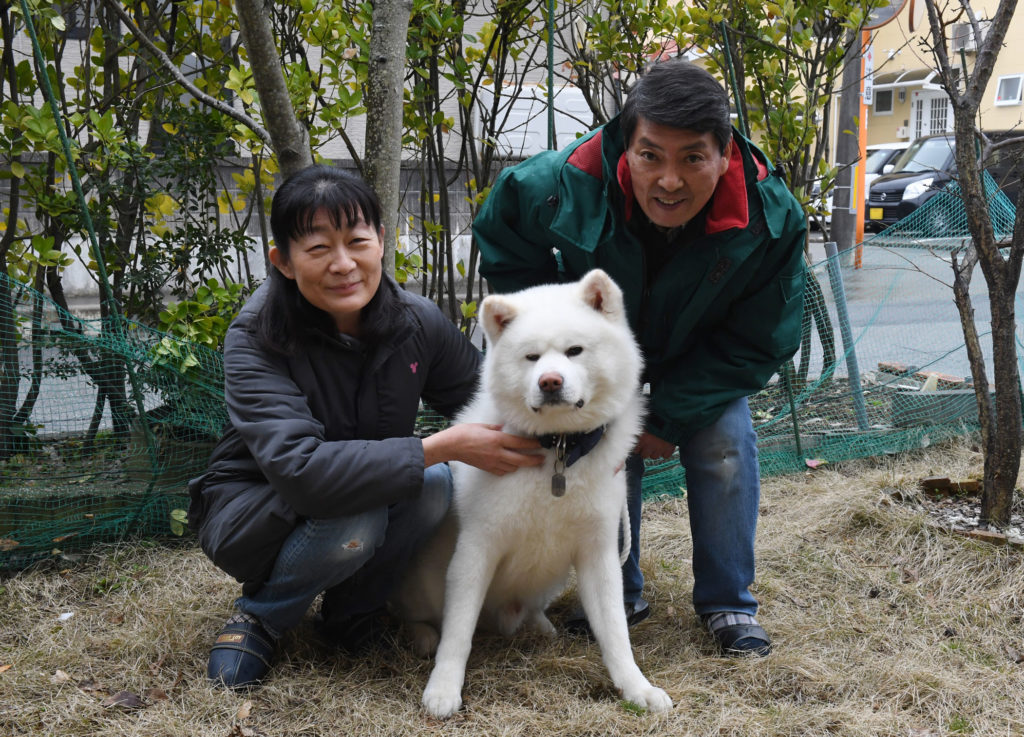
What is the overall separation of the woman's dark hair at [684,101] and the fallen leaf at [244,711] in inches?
70.8

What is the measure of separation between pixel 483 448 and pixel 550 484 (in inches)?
7.8

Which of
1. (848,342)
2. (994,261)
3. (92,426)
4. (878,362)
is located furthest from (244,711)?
(878,362)

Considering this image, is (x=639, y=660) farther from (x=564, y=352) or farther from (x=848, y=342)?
(x=848, y=342)

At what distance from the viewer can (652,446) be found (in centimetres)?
265

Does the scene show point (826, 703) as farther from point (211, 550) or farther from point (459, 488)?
point (211, 550)

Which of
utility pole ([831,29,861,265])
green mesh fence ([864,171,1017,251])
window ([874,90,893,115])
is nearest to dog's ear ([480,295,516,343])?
green mesh fence ([864,171,1017,251])

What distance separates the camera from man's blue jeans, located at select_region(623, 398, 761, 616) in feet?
8.27

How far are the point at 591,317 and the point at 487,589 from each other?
824mm

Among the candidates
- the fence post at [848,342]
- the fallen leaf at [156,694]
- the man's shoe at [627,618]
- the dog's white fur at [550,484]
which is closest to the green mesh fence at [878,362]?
the fence post at [848,342]

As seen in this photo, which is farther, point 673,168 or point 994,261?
point 994,261

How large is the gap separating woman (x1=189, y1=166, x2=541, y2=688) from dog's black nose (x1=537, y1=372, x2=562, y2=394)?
25 centimetres

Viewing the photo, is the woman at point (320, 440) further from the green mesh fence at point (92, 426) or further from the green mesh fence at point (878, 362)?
the green mesh fence at point (878, 362)

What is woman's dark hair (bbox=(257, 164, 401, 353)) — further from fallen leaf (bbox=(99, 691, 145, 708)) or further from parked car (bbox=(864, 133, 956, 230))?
parked car (bbox=(864, 133, 956, 230))

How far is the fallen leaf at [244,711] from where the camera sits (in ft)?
7.14
